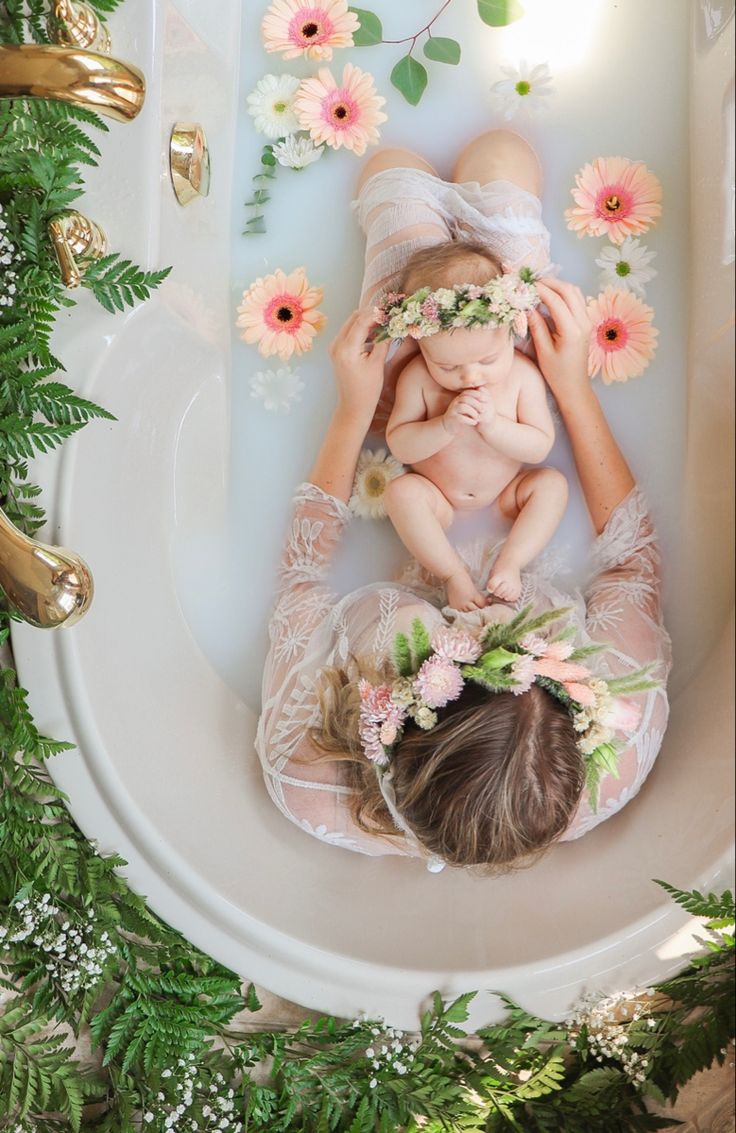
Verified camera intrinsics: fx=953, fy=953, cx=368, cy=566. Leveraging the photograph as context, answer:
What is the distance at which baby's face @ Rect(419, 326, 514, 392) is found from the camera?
131 centimetres

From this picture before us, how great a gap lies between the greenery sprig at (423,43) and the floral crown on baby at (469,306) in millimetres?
334

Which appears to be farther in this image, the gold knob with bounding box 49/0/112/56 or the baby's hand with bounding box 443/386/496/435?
the baby's hand with bounding box 443/386/496/435

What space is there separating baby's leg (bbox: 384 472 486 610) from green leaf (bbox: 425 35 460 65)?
0.62 metres

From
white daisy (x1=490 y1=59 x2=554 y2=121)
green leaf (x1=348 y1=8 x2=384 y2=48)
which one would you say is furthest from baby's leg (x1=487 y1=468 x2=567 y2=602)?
green leaf (x1=348 y1=8 x2=384 y2=48)

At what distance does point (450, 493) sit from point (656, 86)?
678mm

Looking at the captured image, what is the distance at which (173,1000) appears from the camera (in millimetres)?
1249

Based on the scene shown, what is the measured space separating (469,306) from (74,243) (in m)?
0.52

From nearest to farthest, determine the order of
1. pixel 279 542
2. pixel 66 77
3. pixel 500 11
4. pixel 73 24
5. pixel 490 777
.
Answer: pixel 66 77 → pixel 73 24 → pixel 490 777 → pixel 500 11 → pixel 279 542

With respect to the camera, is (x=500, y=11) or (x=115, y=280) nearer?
(x=115, y=280)

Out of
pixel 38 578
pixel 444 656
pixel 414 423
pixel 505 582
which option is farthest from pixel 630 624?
pixel 38 578

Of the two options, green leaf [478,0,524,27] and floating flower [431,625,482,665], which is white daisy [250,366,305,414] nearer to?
floating flower [431,625,482,665]

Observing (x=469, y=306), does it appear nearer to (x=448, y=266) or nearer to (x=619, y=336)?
(x=448, y=266)

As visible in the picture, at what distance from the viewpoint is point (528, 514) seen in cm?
135

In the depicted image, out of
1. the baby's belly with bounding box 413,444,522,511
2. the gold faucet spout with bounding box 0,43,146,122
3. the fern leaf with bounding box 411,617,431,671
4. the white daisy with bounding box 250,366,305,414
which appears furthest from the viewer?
the white daisy with bounding box 250,366,305,414
